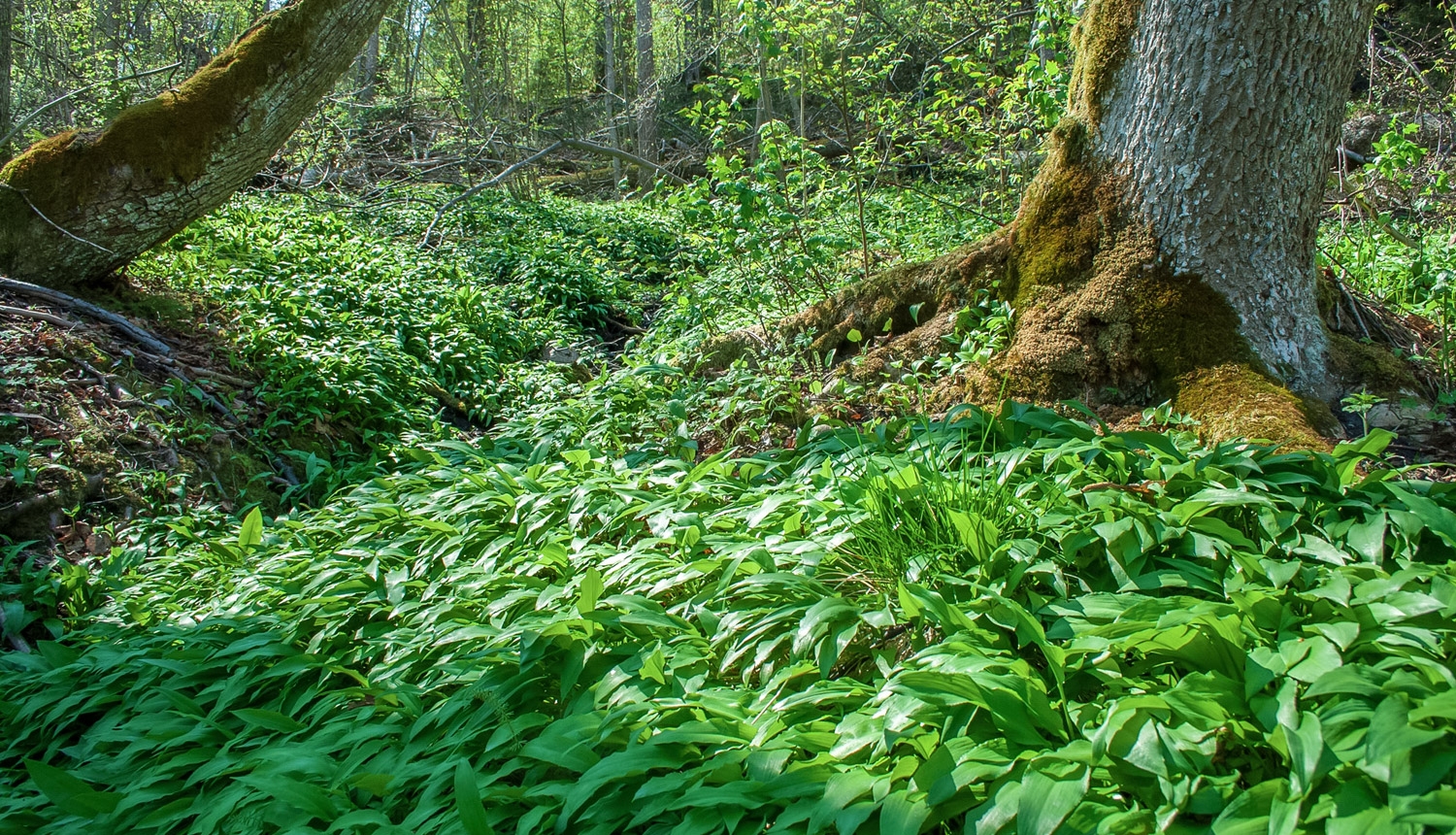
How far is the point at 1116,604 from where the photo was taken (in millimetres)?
1899

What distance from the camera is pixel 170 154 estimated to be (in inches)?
214

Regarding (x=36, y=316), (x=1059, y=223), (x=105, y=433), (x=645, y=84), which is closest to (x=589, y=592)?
(x=1059, y=223)

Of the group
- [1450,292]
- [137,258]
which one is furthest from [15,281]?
[1450,292]

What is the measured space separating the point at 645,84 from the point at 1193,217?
1472 centimetres

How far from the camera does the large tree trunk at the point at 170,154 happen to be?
203 inches

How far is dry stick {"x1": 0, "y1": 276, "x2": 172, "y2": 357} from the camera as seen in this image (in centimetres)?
491

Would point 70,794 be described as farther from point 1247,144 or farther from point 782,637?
point 1247,144

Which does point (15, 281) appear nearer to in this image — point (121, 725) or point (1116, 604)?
point (121, 725)

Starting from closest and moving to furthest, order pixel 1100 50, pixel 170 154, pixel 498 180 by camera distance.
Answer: pixel 1100 50
pixel 170 154
pixel 498 180

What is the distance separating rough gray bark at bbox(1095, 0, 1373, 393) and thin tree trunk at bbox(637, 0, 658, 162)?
13.8 m

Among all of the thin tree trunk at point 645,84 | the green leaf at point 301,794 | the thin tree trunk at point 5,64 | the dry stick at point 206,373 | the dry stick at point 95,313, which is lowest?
the green leaf at point 301,794

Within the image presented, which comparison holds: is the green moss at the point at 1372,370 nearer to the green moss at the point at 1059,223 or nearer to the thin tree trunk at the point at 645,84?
the green moss at the point at 1059,223

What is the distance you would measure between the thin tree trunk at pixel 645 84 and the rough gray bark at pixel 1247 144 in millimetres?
13789

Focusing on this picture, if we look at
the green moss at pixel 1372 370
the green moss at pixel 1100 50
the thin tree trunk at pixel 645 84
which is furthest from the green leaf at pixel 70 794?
the thin tree trunk at pixel 645 84
